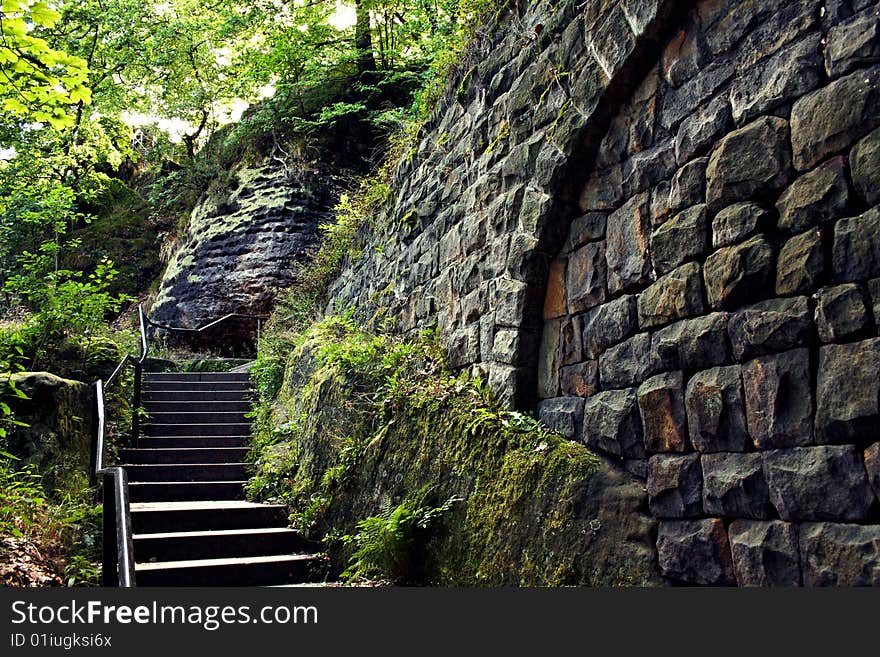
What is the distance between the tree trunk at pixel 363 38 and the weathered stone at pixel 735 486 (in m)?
11.9

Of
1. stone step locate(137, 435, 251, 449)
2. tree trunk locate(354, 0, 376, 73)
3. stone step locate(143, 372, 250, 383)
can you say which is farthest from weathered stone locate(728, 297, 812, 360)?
tree trunk locate(354, 0, 376, 73)

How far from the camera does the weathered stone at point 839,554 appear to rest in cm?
212

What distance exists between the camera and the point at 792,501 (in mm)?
2396

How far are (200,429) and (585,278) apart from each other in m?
5.97

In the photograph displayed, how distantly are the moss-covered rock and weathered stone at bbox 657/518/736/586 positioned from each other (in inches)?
3.8

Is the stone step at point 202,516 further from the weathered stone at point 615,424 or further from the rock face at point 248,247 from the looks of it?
the rock face at point 248,247

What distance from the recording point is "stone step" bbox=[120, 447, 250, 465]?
23.0ft

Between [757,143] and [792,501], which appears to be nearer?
[792,501]

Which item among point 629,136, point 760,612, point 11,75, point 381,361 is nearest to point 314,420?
point 381,361

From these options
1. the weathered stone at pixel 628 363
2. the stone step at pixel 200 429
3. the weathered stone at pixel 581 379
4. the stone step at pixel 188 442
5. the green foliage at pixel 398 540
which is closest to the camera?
the weathered stone at pixel 628 363

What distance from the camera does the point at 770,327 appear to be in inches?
99.8

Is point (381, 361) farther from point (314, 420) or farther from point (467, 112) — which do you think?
point (467, 112)

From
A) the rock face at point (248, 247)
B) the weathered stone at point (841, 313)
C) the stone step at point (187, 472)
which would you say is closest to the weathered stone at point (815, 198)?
the weathered stone at point (841, 313)

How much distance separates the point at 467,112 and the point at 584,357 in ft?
9.29
